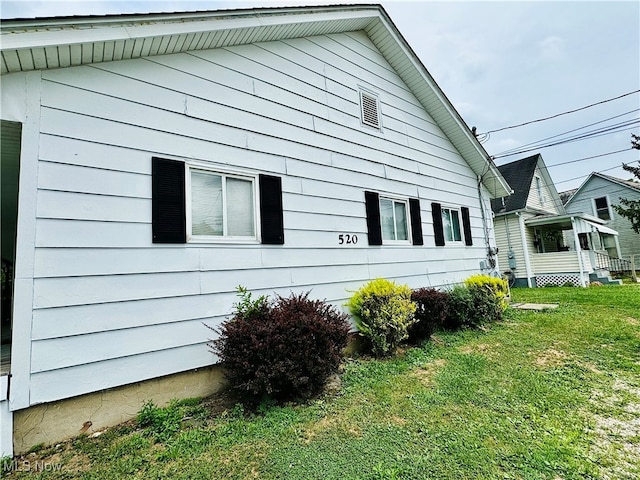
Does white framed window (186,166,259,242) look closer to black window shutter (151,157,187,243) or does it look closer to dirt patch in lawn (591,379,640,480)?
black window shutter (151,157,187,243)

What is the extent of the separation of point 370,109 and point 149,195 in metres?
4.94

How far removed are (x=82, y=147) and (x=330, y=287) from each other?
3.81m

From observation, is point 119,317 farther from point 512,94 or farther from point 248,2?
point 512,94

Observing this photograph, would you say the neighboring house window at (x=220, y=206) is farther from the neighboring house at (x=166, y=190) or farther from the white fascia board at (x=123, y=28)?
the white fascia board at (x=123, y=28)

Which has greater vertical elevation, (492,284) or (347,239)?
(347,239)

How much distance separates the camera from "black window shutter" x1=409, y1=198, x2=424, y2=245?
6926 mm

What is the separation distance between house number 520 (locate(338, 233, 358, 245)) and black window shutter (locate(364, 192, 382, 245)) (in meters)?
0.41

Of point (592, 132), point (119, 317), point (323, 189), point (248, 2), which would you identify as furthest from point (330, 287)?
point (592, 132)

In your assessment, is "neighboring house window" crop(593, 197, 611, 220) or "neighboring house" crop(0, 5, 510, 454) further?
"neighboring house window" crop(593, 197, 611, 220)

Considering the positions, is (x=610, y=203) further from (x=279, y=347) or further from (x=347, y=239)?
(x=279, y=347)

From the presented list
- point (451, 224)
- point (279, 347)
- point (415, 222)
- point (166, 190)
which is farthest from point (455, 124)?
point (279, 347)

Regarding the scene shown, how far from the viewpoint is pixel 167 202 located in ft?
11.9

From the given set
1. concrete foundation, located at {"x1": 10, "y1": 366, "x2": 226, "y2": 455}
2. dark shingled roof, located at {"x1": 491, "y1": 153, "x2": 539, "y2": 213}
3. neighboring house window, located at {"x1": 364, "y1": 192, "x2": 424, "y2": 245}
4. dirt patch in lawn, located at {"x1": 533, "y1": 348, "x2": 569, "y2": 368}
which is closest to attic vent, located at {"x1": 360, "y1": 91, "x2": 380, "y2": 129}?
neighboring house window, located at {"x1": 364, "y1": 192, "x2": 424, "y2": 245}

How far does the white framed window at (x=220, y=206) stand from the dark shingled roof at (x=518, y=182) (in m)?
12.9
